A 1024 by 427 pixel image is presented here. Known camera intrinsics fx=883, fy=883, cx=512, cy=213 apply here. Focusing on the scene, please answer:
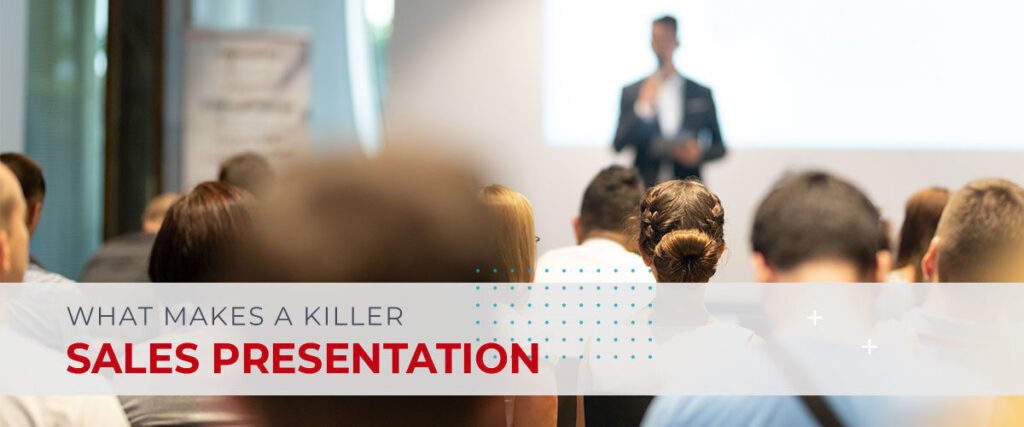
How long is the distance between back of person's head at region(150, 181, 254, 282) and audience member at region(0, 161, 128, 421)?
18 centimetres

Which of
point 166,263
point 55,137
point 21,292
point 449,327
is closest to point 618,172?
point 166,263

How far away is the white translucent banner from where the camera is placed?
2.38 ft

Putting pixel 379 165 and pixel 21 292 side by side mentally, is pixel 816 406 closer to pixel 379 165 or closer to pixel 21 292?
pixel 379 165

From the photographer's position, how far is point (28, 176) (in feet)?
6.52

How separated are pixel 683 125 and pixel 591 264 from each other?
294cm

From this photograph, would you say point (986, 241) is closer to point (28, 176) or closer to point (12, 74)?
point (28, 176)

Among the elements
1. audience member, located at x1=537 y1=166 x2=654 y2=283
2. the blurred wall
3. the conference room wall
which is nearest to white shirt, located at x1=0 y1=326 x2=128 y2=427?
audience member, located at x1=537 y1=166 x2=654 y2=283

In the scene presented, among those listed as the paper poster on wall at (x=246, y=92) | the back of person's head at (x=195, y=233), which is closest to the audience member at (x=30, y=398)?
the back of person's head at (x=195, y=233)

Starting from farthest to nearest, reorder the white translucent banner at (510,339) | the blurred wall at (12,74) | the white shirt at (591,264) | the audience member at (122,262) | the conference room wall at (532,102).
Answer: the conference room wall at (532,102) < the blurred wall at (12,74) < the audience member at (122,262) < the white shirt at (591,264) < the white translucent banner at (510,339)

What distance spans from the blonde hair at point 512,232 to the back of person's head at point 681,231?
0.26m

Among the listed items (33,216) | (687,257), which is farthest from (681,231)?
(33,216)

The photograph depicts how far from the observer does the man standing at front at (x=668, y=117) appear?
4.67 meters

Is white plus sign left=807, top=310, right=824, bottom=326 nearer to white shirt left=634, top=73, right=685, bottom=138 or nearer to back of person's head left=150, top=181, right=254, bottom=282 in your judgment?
back of person's head left=150, top=181, right=254, bottom=282

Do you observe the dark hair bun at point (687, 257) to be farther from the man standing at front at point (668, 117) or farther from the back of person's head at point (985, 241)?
the man standing at front at point (668, 117)
